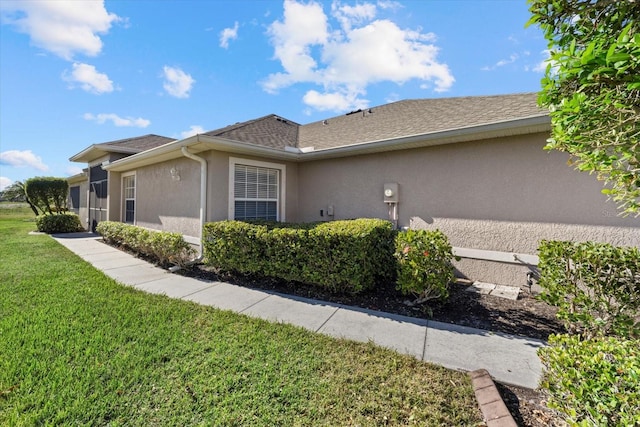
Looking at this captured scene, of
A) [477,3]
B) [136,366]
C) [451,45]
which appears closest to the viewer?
[136,366]

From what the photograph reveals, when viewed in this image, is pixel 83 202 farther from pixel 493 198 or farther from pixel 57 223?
pixel 493 198

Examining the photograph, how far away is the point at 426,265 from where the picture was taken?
4305 millimetres

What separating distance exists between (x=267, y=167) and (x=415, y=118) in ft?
14.5

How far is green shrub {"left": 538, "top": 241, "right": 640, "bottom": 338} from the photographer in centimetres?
309

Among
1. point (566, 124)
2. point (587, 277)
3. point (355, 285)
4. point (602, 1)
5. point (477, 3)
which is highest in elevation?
point (477, 3)

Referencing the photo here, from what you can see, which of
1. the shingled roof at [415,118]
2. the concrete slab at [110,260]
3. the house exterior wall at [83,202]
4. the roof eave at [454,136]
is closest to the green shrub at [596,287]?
the roof eave at [454,136]

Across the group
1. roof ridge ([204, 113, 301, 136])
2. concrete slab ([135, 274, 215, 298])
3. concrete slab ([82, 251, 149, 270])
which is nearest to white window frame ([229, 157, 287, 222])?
roof ridge ([204, 113, 301, 136])

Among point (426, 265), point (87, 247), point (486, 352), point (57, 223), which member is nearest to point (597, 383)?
point (486, 352)

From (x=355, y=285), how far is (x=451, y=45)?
717 cm

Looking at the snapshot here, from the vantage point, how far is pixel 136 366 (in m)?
2.88

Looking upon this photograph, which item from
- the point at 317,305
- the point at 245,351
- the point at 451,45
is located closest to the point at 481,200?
the point at 317,305

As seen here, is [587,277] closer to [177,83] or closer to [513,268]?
[513,268]

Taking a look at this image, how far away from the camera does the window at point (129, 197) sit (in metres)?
11.2

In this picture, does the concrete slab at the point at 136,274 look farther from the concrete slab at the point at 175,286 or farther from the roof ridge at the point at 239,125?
the roof ridge at the point at 239,125
